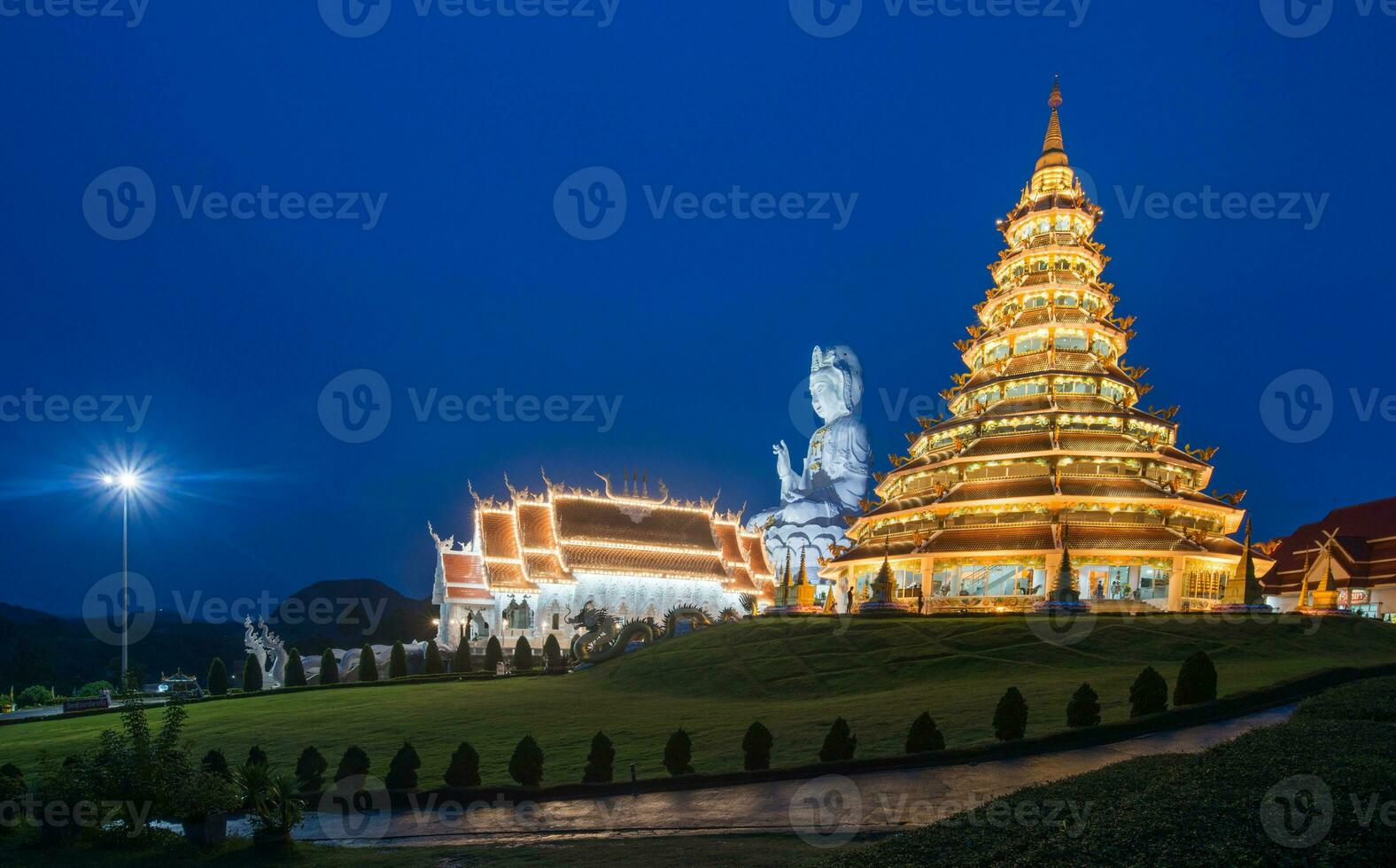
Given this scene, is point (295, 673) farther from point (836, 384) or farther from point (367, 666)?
point (836, 384)

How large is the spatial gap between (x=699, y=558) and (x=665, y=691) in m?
25.9

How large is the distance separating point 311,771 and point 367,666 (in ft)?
81.0

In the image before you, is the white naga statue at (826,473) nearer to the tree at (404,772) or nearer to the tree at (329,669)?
the tree at (329,669)

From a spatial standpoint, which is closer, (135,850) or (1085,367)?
(135,850)

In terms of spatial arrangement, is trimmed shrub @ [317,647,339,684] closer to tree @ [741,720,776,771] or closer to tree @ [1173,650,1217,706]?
tree @ [741,720,776,771]

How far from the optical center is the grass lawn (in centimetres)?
636

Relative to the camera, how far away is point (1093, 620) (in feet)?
93.0

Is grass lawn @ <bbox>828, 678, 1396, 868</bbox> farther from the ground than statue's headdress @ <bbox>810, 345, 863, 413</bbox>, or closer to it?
closer to it

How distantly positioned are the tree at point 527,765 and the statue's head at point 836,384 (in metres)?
70.7

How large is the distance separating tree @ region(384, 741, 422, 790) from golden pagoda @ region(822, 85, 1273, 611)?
75.7 feet

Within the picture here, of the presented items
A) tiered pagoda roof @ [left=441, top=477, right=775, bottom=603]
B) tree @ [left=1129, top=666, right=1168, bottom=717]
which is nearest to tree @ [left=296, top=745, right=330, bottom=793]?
tree @ [left=1129, top=666, right=1168, bottom=717]

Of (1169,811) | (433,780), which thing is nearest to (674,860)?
(1169,811)

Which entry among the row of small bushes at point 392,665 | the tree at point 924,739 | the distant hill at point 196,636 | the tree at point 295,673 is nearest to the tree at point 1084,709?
the tree at point 924,739

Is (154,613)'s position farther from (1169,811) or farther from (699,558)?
(1169,811)
